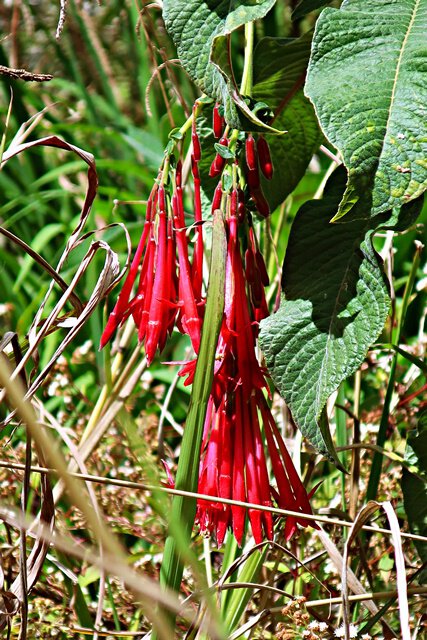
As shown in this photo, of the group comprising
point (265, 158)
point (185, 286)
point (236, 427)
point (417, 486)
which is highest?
point (265, 158)

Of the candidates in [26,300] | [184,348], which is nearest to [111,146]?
[26,300]

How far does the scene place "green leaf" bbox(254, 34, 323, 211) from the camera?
0.95m

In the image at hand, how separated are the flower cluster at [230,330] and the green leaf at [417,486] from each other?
212mm

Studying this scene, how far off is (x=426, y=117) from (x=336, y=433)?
70cm

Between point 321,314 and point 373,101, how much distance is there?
0.20 meters

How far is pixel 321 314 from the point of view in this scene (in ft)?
2.49

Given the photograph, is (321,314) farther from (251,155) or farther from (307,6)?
(307,6)

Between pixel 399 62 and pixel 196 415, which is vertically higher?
pixel 399 62

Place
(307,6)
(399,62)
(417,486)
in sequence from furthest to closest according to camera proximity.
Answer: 1. (417,486)
2. (307,6)
3. (399,62)

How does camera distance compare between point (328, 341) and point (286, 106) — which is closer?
point (328, 341)

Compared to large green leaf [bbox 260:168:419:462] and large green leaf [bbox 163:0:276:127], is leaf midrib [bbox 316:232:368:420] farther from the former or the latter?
large green leaf [bbox 163:0:276:127]

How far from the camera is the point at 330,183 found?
844 millimetres

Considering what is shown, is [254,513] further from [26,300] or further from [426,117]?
[26,300]

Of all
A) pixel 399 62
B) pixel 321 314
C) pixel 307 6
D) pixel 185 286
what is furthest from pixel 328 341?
pixel 307 6
